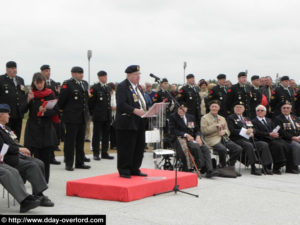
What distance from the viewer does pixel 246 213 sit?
5516mm

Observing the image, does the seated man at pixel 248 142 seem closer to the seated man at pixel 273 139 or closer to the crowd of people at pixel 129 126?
the crowd of people at pixel 129 126

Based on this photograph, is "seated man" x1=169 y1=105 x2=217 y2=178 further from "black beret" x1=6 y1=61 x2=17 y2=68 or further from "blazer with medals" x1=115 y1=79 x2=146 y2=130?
"black beret" x1=6 y1=61 x2=17 y2=68

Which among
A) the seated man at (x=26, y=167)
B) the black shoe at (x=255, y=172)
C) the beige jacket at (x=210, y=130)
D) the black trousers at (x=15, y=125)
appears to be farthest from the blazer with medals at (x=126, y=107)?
the black shoe at (x=255, y=172)

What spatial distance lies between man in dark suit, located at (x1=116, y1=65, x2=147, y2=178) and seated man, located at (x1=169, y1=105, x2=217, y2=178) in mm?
1931

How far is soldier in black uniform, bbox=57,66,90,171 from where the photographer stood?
28.6 ft

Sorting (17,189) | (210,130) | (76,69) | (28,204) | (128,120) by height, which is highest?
(76,69)

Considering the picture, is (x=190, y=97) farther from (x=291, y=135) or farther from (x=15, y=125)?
(x=15, y=125)

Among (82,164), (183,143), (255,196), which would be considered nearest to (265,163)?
(183,143)

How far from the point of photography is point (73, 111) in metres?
8.77

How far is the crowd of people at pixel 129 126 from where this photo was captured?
5707mm

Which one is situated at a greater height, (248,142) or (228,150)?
(248,142)

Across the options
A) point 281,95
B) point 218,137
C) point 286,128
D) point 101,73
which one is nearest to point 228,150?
point 218,137

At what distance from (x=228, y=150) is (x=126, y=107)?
3.59 m

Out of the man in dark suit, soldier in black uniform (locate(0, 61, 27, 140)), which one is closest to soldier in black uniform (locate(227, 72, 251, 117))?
the man in dark suit
